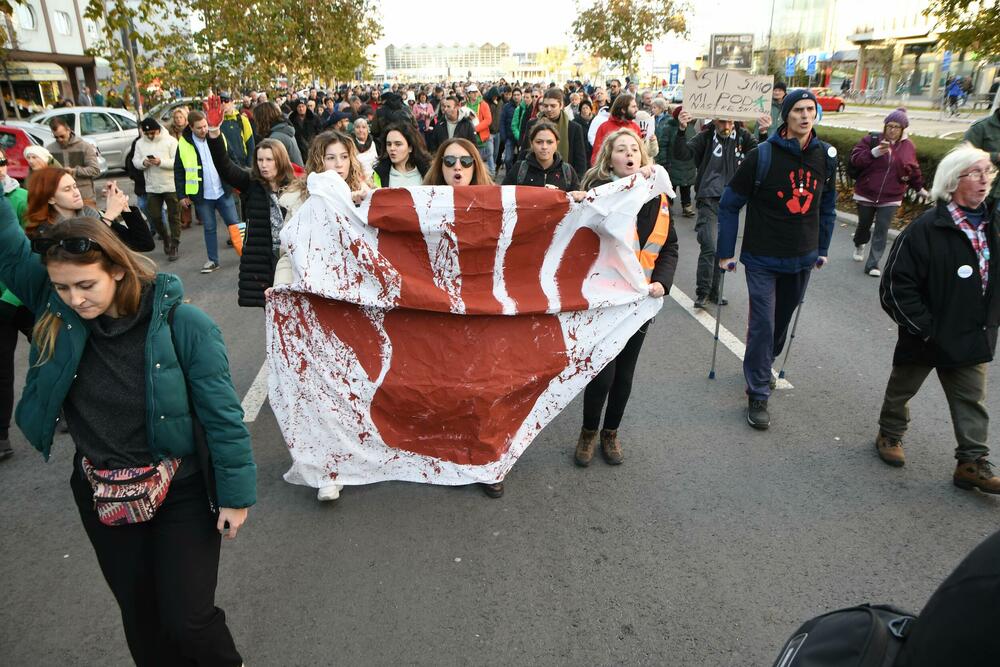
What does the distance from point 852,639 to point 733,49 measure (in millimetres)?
11473

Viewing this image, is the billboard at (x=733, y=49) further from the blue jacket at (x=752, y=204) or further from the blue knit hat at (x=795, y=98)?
the blue knit hat at (x=795, y=98)

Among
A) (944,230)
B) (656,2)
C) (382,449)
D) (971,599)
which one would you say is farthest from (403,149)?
(656,2)

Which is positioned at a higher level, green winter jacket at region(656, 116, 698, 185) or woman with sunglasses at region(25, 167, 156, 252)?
woman with sunglasses at region(25, 167, 156, 252)

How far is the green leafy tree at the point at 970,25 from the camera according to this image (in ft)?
32.7

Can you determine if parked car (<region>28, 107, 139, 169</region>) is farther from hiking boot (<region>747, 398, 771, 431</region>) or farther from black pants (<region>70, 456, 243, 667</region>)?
black pants (<region>70, 456, 243, 667</region>)

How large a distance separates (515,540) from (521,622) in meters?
0.61

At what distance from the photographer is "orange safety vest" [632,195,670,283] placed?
4.21 meters

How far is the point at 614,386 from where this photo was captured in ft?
14.4

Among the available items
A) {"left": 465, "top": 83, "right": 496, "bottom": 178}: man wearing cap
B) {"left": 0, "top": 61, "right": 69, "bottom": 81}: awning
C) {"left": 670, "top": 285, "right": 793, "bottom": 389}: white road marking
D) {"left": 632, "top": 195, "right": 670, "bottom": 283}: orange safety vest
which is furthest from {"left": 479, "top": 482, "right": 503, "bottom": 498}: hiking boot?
{"left": 0, "top": 61, "right": 69, "bottom": 81}: awning

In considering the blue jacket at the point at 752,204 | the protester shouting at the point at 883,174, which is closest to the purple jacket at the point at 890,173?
the protester shouting at the point at 883,174

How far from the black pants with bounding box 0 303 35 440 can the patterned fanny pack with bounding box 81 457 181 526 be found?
282cm

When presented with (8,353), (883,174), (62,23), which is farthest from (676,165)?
(62,23)

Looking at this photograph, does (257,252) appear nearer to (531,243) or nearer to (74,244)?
(531,243)

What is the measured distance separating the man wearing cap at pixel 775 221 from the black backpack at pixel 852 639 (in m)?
3.47
